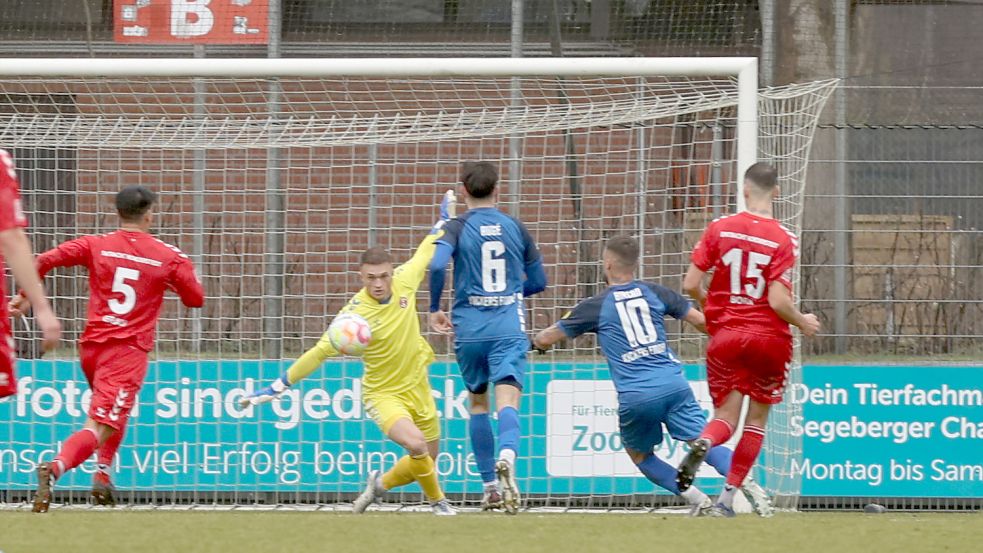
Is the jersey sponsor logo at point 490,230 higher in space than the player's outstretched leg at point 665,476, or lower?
higher

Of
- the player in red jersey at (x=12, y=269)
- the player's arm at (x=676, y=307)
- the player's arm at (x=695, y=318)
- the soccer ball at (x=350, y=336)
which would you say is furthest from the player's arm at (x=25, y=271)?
the player's arm at (x=695, y=318)

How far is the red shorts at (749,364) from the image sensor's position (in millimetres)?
6773

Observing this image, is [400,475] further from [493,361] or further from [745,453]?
[745,453]

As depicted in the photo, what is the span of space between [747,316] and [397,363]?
5.88 ft

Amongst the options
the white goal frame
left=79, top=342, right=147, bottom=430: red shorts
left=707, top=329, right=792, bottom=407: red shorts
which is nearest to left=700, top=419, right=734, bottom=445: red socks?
left=707, top=329, right=792, bottom=407: red shorts

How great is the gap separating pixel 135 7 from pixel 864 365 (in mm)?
6353

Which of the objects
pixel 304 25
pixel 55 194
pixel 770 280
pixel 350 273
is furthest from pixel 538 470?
pixel 304 25

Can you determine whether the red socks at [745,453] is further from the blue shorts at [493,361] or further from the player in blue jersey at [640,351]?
the blue shorts at [493,361]

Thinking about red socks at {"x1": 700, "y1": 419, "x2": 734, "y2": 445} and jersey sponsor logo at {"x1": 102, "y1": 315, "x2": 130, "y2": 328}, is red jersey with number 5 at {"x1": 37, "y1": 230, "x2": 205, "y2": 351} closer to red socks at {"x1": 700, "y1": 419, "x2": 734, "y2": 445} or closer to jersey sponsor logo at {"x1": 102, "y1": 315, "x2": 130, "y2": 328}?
jersey sponsor logo at {"x1": 102, "y1": 315, "x2": 130, "y2": 328}

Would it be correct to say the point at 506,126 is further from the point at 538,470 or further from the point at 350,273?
the point at 538,470

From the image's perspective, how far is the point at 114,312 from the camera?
289 inches

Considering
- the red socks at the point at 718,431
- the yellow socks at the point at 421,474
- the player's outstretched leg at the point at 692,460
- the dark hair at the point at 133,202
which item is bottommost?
the yellow socks at the point at 421,474

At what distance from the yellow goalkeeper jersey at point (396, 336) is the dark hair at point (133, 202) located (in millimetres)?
1148

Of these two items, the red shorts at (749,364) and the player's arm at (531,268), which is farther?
the player's arm at (531,268)
